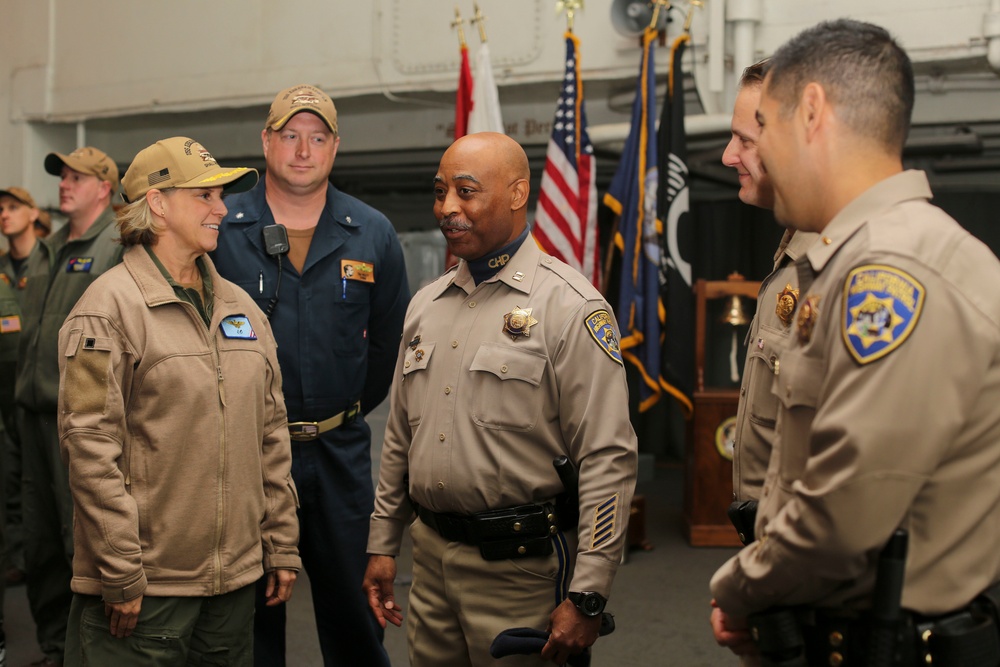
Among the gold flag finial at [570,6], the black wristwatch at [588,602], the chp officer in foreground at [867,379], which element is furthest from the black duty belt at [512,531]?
the gold flag finial at [570,6]

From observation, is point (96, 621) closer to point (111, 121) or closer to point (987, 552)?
point (987, 552)

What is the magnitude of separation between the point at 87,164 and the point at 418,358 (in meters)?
2.12

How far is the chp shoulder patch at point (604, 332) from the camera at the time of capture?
193 centimetres

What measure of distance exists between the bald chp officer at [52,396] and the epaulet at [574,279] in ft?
5.98

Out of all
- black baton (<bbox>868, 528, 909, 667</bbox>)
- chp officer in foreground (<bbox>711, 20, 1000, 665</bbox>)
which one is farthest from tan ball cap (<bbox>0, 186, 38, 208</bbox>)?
black baton (<bbox>868, 528, 909, 667</bbox>)

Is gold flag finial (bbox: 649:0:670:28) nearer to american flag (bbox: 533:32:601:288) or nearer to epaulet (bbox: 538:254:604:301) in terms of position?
american flag (bbox: 533:32:601:288)

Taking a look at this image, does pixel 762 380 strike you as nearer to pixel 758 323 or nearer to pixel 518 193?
pixel 758 323

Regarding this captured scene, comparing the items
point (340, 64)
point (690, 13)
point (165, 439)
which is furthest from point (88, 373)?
point (340, 64)

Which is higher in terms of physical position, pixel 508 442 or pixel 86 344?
pixel 86 344

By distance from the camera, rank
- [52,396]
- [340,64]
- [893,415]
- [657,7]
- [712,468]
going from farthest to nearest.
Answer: [340,64], [712,468], [657,7], [52,396], [893,415]

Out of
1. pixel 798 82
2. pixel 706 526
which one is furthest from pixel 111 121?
pixel 798 82

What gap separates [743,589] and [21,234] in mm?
4796

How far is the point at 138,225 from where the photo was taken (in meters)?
2.09

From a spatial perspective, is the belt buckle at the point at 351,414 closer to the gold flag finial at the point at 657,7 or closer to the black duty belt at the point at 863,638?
the black duty belt at the point at 863,638
